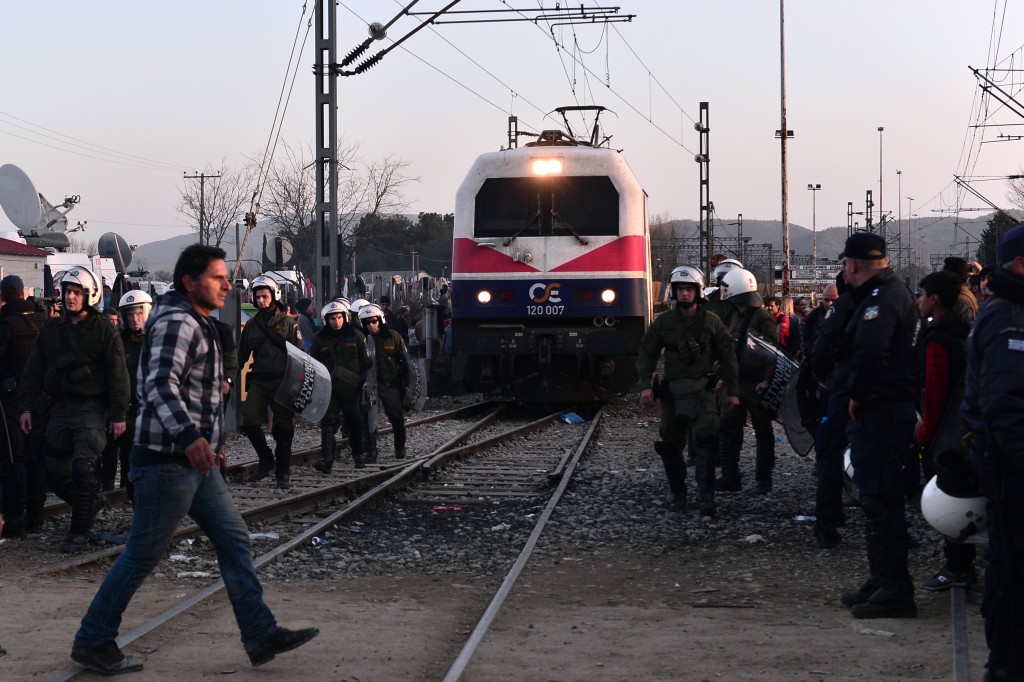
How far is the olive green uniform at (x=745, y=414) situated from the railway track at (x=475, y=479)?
1458 millimetres

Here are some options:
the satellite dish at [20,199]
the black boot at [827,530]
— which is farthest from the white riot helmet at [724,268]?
the satellite dish at [20,199]

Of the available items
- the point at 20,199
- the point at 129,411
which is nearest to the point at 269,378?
the point at 129,411

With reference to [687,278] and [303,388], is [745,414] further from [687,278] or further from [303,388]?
[303,388]

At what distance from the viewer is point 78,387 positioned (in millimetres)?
8297

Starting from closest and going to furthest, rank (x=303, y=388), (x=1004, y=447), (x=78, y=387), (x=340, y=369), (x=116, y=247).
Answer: (x=1004, y=447) < (x=78, y=387) < (x=303, y=388) < (x=340, y=369) < (x=116, y=247)

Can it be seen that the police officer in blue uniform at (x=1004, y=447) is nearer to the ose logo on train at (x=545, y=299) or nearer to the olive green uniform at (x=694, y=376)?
the olive green uniform at (x=694, y=376)

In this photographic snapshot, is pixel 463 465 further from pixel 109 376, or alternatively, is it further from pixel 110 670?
pixel 110 670

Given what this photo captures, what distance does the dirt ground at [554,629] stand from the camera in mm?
5504

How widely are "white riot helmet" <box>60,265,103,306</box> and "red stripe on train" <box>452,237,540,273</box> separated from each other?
9.12 m

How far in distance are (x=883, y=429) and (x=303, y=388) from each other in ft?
20.1

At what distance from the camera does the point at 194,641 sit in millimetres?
5980

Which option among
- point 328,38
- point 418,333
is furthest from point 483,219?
point 418,333

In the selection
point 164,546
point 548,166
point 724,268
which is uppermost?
point 548,166

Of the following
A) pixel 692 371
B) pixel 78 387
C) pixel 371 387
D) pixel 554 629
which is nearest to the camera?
pixel 554 629
